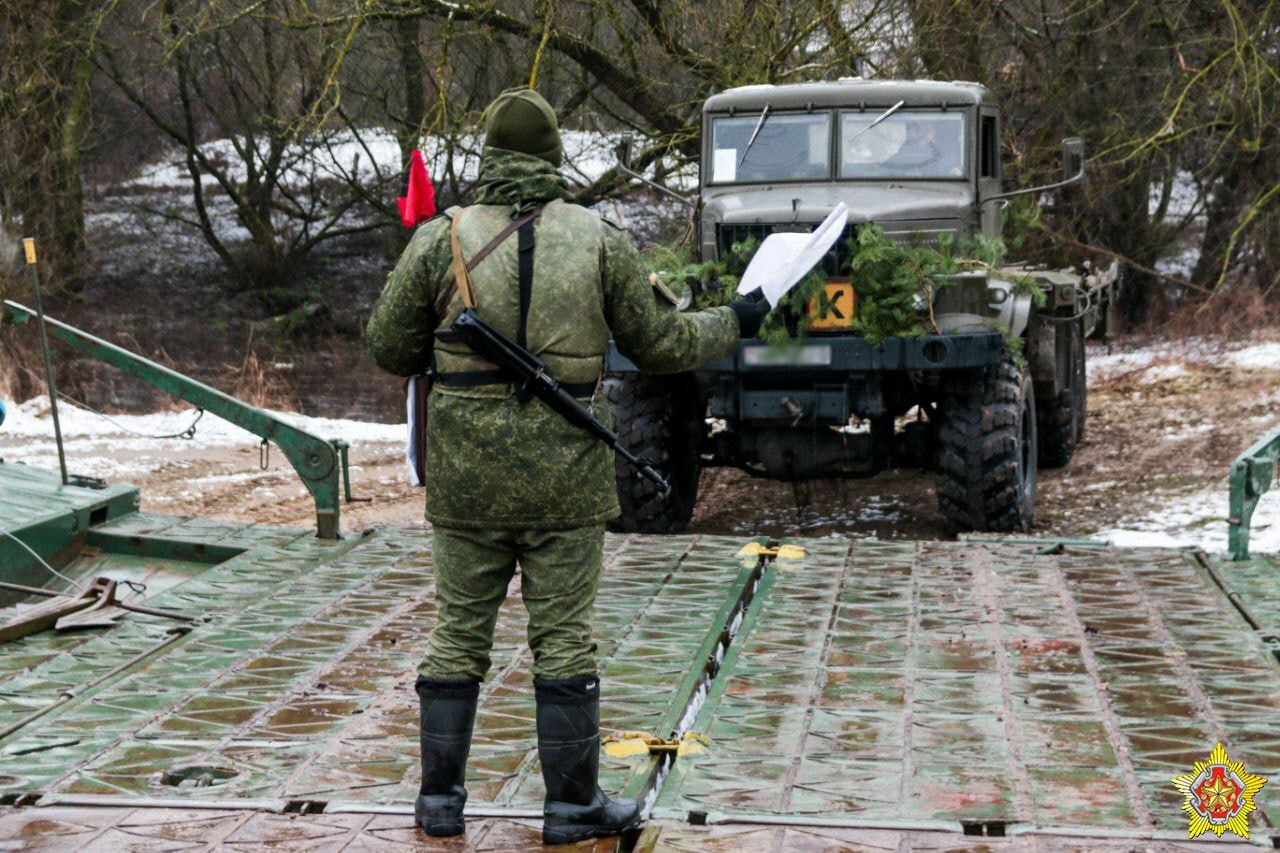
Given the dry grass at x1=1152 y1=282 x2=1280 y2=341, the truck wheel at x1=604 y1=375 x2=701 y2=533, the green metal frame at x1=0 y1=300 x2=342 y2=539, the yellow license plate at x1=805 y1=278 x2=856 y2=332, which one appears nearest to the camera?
the green metal frame at x1=0 y1=300 x2=342 y2=539

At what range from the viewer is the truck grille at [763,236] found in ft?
28.1

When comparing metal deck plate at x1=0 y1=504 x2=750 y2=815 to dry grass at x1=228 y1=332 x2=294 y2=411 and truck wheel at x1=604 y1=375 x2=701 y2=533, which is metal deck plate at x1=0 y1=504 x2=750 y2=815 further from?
dry grass at x1=228 y1=332 x2=294 y2=411

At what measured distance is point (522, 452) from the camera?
3.90m

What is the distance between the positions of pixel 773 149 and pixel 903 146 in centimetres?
73

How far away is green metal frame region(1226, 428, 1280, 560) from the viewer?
22.2ft

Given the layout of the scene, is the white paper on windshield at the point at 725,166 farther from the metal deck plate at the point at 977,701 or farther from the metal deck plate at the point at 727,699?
the metal deck plate at the point at 977,701

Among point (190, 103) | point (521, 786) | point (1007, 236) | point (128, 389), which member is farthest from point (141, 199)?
point (521, 786)

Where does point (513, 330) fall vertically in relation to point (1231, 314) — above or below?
above

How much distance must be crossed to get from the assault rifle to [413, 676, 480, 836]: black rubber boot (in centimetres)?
69

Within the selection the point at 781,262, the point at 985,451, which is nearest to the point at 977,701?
the point at 781,262

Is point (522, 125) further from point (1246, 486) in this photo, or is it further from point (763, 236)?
point (763, 236)

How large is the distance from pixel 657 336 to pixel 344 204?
64.9 ft

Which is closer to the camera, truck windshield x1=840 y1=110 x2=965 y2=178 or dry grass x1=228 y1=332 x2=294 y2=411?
truck windshield x1=840 y1=110 x2=965 y2=178

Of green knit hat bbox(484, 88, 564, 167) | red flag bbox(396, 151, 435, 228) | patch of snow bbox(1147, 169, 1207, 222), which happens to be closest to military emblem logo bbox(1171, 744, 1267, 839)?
green knit hat bbox(484, 88, 564, 167)
